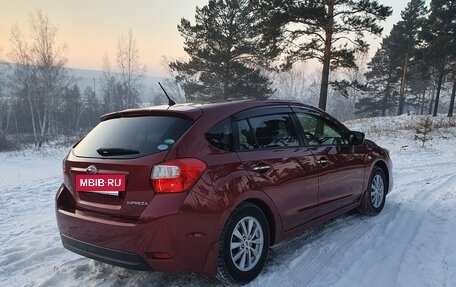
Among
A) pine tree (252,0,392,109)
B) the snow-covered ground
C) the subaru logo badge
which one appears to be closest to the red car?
the subaru logo badge

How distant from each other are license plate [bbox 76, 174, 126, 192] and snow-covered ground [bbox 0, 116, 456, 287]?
0.91 meters

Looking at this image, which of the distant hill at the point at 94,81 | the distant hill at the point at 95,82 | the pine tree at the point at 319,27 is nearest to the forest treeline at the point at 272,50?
the pine tree at the point at 319,27

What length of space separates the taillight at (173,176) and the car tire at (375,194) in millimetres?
3167

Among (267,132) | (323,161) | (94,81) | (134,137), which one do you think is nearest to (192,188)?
(134,137)

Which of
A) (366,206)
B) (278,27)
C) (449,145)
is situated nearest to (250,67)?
(278,27)

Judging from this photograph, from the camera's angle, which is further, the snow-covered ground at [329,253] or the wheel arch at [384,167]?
the wheel arch at [384,167]

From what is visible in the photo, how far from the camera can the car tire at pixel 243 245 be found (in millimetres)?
3346

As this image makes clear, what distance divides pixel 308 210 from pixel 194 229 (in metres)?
1.61

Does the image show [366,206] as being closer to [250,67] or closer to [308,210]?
[308,210]

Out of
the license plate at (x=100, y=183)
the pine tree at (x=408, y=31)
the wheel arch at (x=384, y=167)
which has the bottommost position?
the wheel arch at (x=384, y=167)

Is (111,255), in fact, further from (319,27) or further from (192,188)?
(319,27)

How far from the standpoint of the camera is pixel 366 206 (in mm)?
5367

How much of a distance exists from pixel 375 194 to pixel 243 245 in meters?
2.85

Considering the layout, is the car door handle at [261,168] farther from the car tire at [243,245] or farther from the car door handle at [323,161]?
the car door handle at [323,161]
